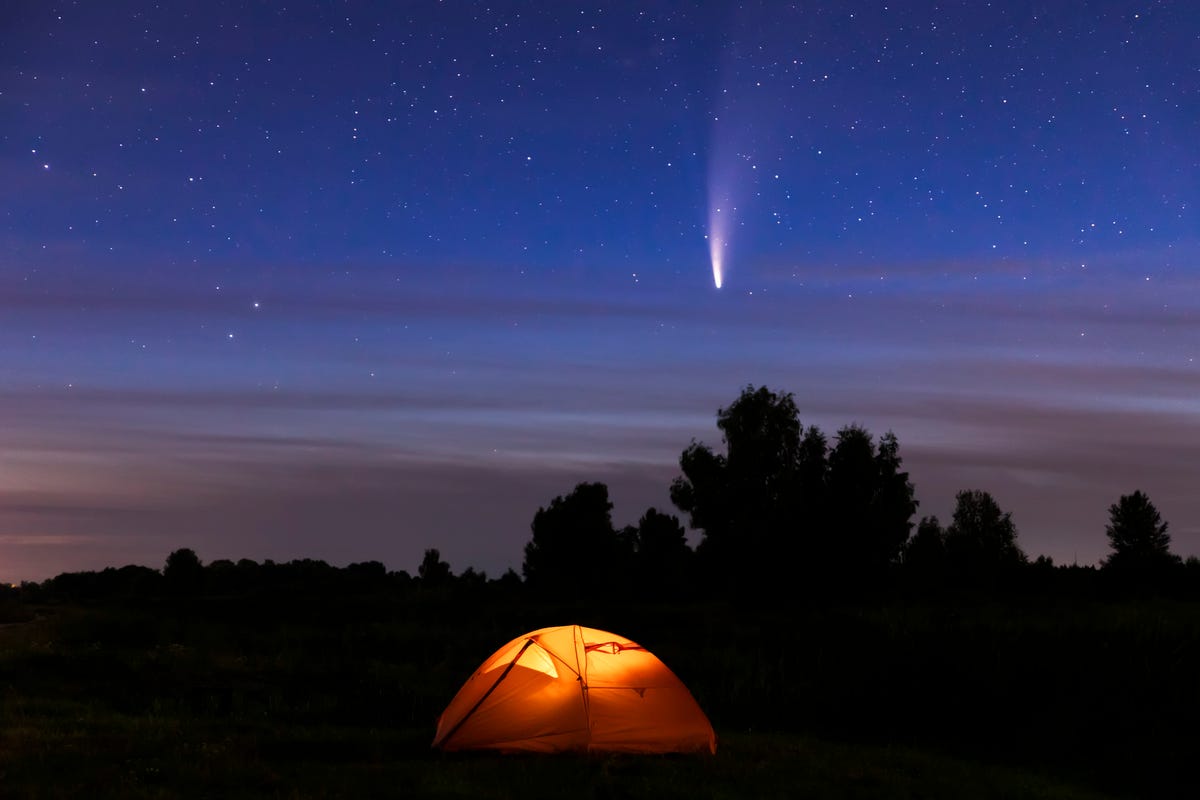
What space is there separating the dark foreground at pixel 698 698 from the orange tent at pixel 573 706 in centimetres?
38

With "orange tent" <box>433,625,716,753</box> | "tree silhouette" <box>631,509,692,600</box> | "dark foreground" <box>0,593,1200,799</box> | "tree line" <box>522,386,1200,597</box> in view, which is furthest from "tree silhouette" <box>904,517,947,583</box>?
"orange tent" <box>433,625,716,753</box>

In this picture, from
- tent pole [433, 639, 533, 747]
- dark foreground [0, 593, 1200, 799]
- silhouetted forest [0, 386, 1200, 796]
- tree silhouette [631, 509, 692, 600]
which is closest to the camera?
dark foreground [0, 593, 1200, 799]

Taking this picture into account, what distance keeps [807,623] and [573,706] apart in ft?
59.5

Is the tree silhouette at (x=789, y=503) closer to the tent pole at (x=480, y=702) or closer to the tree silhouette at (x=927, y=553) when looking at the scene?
the tree silhouette at (x=927, y=553)

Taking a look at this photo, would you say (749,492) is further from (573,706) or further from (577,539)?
(573,706)

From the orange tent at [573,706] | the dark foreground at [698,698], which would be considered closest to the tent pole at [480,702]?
the orange tent at [573,706]

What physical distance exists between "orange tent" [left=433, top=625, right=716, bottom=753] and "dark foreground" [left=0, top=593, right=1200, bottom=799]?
14.8 inches

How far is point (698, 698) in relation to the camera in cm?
2281

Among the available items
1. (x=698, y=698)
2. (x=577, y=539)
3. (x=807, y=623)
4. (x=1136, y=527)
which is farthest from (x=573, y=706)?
(x=1136, y=527)

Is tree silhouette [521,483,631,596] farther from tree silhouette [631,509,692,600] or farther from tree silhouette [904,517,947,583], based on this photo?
tree silhouette [904,517,947,583]

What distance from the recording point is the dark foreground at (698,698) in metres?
14.1

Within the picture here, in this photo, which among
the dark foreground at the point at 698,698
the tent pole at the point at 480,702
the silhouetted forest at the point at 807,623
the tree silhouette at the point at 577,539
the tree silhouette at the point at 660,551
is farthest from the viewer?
the tree silhouette at the point at 577,539

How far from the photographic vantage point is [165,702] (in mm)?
20438

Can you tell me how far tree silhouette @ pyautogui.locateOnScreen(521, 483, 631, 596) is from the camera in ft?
294
